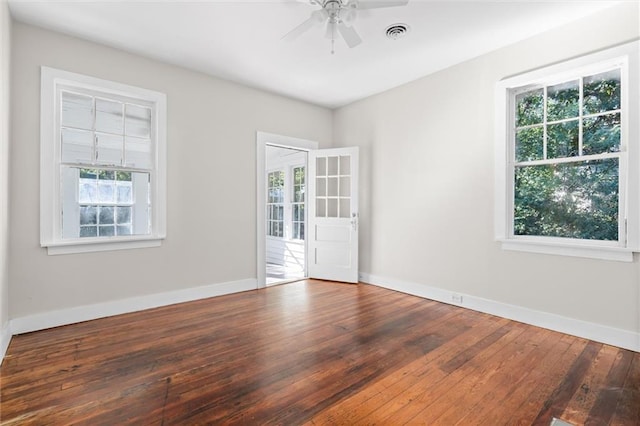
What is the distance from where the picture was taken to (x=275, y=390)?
6.49ft

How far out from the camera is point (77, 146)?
3256 mm

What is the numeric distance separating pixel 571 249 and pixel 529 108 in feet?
4.92

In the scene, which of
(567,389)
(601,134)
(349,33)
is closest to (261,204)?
(349,33)

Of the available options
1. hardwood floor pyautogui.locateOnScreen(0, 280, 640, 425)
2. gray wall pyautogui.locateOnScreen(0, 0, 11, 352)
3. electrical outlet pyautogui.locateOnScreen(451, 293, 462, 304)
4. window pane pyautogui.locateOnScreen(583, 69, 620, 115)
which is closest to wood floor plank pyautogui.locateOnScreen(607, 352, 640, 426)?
hardwood floor pyautogui.locateOnScreen(0, 280, 640, 425)

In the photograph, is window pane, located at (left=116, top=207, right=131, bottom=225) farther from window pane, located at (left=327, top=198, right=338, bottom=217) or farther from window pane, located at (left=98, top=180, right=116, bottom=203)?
window pane, located at (left=327, top=198, right=338, bottom=217)

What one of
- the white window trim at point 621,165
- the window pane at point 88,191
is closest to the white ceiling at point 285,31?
the white window trim at point 621,165

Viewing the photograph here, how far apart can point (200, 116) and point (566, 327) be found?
4.60 meters

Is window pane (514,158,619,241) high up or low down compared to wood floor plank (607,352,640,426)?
up

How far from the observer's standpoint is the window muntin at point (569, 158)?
9.05 feet

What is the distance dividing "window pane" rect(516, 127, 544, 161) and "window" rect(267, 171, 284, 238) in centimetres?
466

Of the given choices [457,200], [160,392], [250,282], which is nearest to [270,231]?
[250,282]

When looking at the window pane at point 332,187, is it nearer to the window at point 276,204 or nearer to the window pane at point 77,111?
the window at point 276,204

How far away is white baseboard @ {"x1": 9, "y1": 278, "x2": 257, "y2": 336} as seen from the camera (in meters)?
2.93

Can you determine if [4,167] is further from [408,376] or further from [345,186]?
[345,186]
